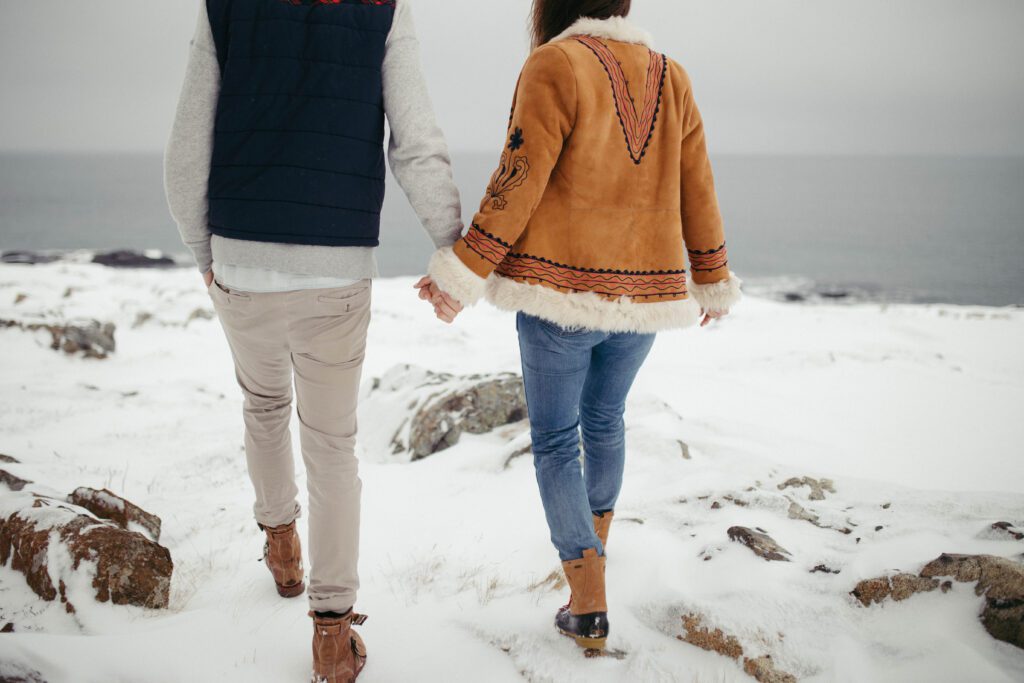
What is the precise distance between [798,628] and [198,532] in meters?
2.94

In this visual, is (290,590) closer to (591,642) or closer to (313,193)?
(591,642)

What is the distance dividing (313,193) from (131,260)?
30.4 meters

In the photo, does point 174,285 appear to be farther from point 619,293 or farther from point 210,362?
point 619,293

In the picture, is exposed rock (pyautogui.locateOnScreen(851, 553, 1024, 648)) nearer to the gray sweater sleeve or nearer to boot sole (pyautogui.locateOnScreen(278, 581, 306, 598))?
the gray sweater sleeve

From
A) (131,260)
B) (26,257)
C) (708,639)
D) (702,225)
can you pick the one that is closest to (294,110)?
(702,225)

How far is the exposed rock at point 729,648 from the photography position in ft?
5.80

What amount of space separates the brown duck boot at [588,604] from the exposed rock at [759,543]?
75 centimetres

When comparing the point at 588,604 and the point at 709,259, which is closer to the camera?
the point at 588,604

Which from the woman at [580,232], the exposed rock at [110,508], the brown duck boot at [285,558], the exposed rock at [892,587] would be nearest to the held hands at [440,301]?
the woman at [580,232]

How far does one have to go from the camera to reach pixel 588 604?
1915 mm

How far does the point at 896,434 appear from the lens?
455 centimetres

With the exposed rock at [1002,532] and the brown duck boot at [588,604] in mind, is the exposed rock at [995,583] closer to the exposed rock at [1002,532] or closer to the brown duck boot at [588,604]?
the exposed rock at [1002,532]

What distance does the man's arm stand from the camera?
1642 mm

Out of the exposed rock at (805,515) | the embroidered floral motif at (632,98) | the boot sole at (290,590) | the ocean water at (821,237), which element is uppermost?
the embroidered floral motif at (632,98)
